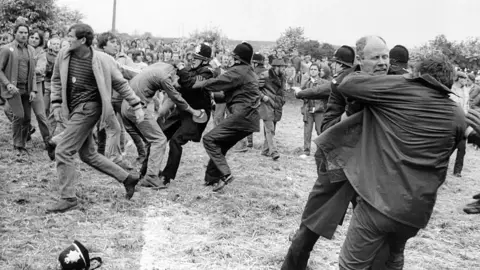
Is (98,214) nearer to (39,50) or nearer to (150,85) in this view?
(150,85)

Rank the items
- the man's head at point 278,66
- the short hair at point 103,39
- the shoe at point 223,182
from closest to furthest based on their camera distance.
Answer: the shoe at point 223,182
the short hair at point 103,39
the man's head at point 278,66

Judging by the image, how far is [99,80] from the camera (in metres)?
6.52

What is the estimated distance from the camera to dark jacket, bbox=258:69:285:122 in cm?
1163

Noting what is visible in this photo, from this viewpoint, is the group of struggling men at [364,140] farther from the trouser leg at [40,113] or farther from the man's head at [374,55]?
the trouser leg at [40,113]

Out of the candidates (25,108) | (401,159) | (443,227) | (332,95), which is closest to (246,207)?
(443,227)

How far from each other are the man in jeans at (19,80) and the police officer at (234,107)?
10.6ft

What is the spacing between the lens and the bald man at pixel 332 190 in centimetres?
429

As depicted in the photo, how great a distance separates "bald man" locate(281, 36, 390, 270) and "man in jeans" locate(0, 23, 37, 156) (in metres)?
6.15

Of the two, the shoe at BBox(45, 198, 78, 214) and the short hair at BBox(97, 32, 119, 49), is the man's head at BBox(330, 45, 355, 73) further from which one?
the short hair at BBox(97, 32, 119, 49)

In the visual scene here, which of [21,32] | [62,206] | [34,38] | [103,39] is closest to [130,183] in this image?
[62,206]

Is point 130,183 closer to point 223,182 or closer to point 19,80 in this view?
point 223,182

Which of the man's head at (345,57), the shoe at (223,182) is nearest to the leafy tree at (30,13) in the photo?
the shoe at (223,182)

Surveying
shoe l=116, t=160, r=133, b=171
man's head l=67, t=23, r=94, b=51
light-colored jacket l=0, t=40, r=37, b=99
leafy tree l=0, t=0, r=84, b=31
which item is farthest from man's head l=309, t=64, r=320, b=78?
leafy tree l=0, t=0, r=84, b=31

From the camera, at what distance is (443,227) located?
23.0 ft
